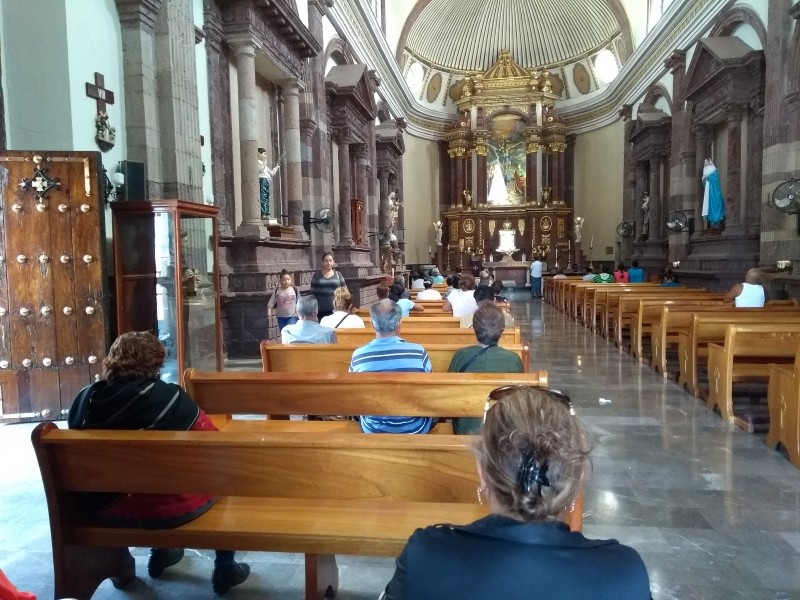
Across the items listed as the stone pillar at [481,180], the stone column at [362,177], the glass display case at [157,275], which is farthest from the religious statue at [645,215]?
the glass display case at [157,275]

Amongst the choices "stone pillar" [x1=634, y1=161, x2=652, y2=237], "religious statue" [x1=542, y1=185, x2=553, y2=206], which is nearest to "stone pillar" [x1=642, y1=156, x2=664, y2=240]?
"stone pillar" [x1=634, y1=161, x2=652, y2=237]

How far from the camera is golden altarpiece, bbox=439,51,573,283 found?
24000mm

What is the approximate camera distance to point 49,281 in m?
5.07

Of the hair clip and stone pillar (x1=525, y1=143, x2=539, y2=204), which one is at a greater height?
stone pillar (x1=525, y1=143, x2=539, y2=204)

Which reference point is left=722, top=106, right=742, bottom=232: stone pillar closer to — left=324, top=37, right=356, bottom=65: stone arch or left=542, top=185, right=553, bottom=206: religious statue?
left=324, top=37, right=356, bottom=65: stone arch

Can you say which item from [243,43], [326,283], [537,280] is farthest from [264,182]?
[537,280]

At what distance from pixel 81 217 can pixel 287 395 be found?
2.93 m

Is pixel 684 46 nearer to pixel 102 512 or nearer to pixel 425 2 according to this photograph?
pixel 425 2

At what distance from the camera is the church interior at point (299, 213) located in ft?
10.7

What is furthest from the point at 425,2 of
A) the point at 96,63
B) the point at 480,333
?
the point at 480,333

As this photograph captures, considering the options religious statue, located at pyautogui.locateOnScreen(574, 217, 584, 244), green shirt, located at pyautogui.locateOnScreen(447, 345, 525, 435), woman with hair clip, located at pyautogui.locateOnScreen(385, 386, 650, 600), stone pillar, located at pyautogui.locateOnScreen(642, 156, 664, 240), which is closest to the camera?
woman with hair clip, located at pyautogui.locateOnScreen(385, 386, 650, 600)

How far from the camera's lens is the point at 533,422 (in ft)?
3.61

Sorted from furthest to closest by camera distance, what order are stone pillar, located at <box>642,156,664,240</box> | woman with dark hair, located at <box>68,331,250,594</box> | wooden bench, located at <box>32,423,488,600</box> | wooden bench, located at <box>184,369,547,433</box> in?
stone pillar, located at <box>642,156,664,240</box> → wooden bench, located at <box>184,369,547,433</box> → woman with dark hair, located at <box>68,331,250,594</box> → wooden bench, located at <box>32,423,488,600</box>

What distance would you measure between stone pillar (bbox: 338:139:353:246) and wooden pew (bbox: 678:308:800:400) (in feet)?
27.9
